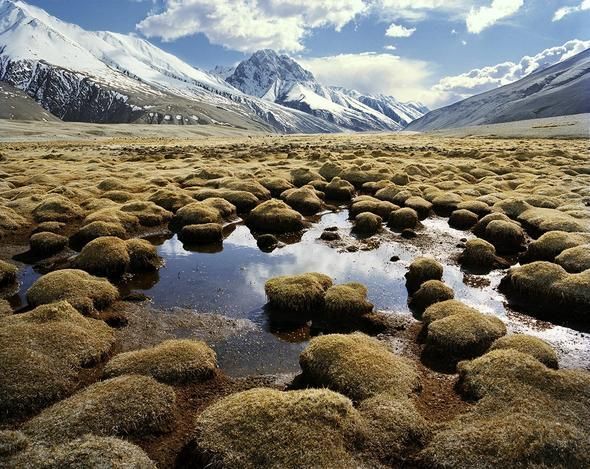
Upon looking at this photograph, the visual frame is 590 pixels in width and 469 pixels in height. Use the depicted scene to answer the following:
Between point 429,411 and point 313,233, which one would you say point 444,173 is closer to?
point 313,233

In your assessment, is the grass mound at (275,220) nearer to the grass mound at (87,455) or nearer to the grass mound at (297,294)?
the grass mound at (297,294)

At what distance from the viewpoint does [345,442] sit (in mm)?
12133

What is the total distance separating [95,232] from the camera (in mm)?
33406

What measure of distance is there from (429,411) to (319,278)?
10.9 meters

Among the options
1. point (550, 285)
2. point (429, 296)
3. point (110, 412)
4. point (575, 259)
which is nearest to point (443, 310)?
point (429, 296)

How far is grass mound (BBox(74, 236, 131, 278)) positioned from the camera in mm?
26266

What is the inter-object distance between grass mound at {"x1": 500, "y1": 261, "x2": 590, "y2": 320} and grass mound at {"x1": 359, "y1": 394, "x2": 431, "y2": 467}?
13103mm

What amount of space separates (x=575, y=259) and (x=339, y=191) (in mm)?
28571

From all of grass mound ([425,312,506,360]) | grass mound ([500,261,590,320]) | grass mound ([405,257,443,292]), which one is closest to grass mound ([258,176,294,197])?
grass mound ([405,257,443,292])

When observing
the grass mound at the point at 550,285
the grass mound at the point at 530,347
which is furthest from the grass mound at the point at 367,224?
the grass mound at the point at 530,347

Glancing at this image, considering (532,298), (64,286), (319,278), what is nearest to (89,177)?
(64,286)

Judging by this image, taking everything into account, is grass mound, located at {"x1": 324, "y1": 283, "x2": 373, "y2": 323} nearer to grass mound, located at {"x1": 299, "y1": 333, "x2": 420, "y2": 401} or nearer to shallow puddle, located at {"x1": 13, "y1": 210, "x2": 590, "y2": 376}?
shallow puddle, located at {"x1": 13, "y1": 210, "x2": 590, "y2": 376}

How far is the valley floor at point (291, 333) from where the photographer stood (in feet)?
39.9

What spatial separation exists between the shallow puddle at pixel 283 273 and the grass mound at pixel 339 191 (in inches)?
494
